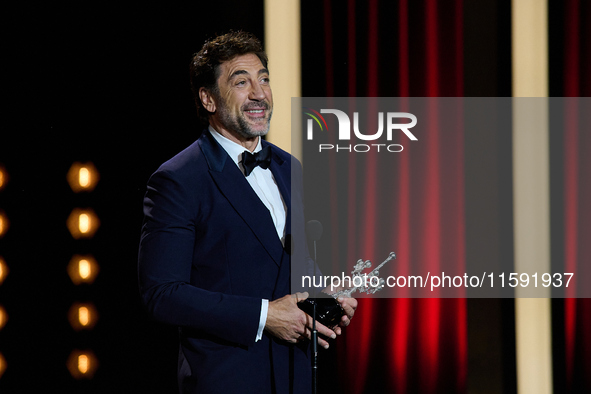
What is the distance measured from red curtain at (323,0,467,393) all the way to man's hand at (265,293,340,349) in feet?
4.50

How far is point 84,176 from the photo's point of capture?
2701mm

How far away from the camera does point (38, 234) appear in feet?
8.95

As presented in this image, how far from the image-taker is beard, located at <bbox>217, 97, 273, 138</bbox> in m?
1.59

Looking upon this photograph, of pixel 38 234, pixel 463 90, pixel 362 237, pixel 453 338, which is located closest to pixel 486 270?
pixel 453 338

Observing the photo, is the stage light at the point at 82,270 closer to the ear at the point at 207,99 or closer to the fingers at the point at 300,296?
the ear at the point at 207,99

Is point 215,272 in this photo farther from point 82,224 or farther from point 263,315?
point 82,224

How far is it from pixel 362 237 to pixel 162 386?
49.0 inches

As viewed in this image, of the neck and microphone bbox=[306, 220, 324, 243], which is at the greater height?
the neck

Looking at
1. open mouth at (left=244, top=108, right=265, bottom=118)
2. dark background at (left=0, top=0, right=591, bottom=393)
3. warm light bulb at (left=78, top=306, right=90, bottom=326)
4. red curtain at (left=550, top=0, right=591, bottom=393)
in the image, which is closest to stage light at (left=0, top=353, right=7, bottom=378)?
dark background at (left=0, top=0, right=591, bottom=393)

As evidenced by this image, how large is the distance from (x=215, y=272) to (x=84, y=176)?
5.07ft

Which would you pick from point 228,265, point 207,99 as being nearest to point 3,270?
point 207,99

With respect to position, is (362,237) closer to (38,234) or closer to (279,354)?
(279,354)

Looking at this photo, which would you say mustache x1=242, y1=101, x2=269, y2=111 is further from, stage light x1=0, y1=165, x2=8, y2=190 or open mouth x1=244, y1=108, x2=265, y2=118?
stage light x1=0, y1=165, x2=8, y2=190

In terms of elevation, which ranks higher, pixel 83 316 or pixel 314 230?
pixel 314 230
